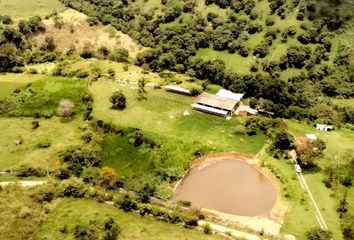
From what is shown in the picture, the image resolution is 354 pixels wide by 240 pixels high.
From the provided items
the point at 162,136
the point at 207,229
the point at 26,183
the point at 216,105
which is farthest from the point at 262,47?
the point at 26,183

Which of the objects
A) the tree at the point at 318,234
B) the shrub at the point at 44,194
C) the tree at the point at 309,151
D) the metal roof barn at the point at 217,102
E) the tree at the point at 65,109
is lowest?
the shrub at the point at 44,194

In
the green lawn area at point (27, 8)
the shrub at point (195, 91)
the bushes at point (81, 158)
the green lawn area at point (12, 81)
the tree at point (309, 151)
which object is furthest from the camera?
the green lawn area at point (27, 8)

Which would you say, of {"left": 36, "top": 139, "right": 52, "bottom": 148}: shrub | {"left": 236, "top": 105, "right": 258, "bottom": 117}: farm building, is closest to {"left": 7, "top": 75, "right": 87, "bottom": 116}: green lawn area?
{"left": 36, "top": 139, "right": 52, "bottom": 148}: shrub

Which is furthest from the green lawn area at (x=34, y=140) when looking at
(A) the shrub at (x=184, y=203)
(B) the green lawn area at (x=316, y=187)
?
(B) the green lawn area at (x=316, y=187)

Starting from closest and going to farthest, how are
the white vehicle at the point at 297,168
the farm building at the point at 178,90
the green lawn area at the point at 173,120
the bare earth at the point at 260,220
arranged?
the bare earth at the point at 260,220 → the white vehicle at the point at 297,168 → the green lawn area at the point at 173,120 → the farm building at the point at 178,90

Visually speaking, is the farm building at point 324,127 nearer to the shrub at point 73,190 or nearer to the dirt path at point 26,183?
the shrub at point 73,190

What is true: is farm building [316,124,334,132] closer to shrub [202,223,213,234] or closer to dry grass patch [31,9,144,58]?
shrub [202,223,213,234]

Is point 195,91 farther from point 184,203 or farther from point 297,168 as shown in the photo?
point 184,203

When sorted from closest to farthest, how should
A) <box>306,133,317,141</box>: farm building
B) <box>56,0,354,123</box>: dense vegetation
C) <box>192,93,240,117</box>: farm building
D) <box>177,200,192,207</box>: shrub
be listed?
<box>177,200,192,207</box>: shrub, <box>306,133,317,141</box>: farm building, <box>192,93,240,117</box>: farm building, <box>56,0,354,123</box>: dense vegetation
